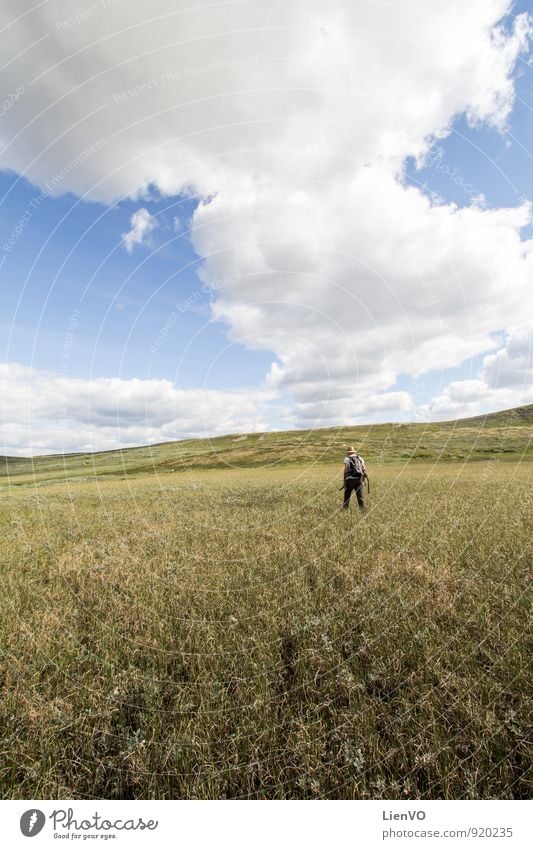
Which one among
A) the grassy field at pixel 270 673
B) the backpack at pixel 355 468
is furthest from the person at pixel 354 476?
the grassy field at pixel 270 673

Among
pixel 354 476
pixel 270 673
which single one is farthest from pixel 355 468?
pixel 270 673

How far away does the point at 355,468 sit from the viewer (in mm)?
18156

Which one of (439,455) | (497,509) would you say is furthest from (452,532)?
(439,455)

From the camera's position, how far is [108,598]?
317 inches

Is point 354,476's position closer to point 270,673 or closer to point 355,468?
point 355,468

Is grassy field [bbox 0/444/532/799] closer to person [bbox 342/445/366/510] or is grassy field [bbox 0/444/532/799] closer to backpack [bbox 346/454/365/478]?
person [bbox 342/445/366/510]

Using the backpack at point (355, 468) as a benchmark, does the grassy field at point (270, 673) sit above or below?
below

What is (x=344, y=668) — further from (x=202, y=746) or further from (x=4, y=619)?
(x=4, y=619)

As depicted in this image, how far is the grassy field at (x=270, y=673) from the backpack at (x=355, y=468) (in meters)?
6.97

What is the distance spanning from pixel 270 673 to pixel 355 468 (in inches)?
543

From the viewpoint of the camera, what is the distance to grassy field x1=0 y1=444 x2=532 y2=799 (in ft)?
12.3

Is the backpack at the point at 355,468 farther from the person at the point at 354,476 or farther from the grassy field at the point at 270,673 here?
the grassy field at the point at 270,673

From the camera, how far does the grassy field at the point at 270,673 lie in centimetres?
375

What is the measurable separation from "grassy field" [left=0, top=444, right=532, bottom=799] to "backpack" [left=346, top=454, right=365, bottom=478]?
6.97 meters
